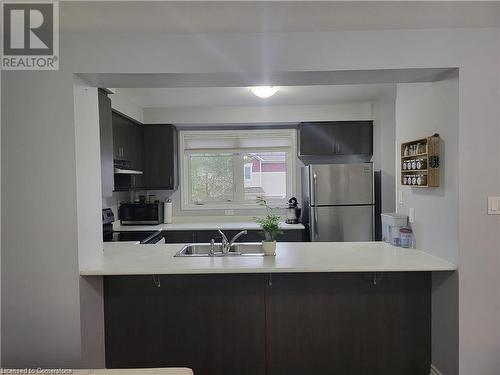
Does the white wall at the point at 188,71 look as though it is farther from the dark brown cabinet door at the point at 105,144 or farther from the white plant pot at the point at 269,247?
the white plant pot at the point at 269,247

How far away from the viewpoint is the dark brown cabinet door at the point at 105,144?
106 inches

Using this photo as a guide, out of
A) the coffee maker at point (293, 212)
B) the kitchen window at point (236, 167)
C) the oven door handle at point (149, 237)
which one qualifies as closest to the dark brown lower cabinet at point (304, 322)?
the oven door handle at point (149, 237)

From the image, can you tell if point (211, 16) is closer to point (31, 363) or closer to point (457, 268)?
point (457, 268)

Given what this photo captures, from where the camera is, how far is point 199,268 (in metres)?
2.01

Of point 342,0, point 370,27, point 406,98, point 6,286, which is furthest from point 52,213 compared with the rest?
point 406,98

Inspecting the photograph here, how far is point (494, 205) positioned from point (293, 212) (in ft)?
8.51

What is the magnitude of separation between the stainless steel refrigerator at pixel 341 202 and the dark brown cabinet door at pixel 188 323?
1.92 metres

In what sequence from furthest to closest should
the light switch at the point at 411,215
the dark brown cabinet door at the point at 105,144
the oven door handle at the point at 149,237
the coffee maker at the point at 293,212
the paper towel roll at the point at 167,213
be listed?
the paper towel roll at the point at 167,213 < the coffee maker at the point at 293,212 < the oven door handle at the point at 149,237 < the dark brown cabinet door at the point at 105,144 < the light switch at the point at 411,215

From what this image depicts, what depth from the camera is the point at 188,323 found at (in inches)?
88.5

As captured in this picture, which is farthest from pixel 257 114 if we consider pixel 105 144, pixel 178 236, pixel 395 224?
pixel 395 224

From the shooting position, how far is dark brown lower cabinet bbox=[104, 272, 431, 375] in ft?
7.30

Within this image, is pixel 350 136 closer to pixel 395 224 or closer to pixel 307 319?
pixel 395 224

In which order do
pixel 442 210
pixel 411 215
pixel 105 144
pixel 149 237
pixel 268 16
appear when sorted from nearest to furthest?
pixel 268 16 → pixel 442 210 → pixel 411 215 → pixel 105 144 → pixel 149 237

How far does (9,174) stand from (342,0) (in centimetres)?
207
